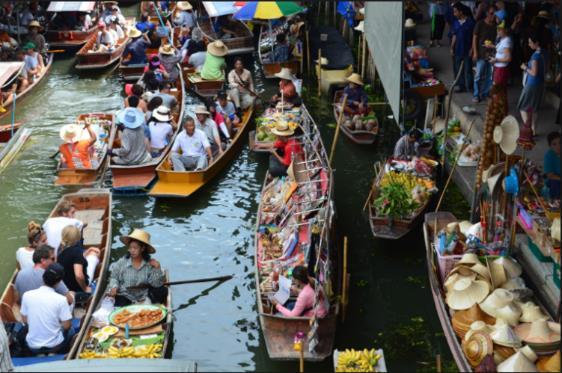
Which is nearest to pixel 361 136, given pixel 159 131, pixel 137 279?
pixel 159 131

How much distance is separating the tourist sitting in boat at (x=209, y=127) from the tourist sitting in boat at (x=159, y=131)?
1.68 ft

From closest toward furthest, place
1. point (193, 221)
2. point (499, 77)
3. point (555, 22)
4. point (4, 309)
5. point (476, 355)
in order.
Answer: point (476, 355) < point (4, 309) < point (193, 221) < point (499, 77) < point (555, 22)

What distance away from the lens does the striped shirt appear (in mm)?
9398

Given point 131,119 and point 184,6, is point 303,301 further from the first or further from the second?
point 184,6

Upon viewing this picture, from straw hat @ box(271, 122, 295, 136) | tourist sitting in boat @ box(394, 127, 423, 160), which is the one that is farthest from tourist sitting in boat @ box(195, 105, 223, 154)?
tourist sitting in boat @ box(394, 127, 423, 160)

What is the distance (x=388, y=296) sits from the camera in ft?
34.7

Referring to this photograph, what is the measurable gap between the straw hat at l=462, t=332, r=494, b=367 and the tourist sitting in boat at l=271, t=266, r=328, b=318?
147cm

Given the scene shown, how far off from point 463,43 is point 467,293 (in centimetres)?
719

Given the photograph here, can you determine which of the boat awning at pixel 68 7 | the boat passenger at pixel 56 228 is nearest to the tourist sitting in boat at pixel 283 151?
the boat passenger at pixel 56 228

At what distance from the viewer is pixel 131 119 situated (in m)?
13.0

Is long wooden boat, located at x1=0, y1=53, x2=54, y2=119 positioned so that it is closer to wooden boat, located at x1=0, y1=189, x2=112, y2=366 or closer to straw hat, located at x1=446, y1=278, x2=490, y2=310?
wooden boat, located at x1=0, y1=189, x2=112, y2=366

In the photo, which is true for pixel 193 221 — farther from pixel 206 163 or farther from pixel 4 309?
pixel 4 309

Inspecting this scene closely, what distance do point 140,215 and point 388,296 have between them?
4.22 meters

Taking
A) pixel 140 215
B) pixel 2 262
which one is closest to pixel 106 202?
pixel 140 215
